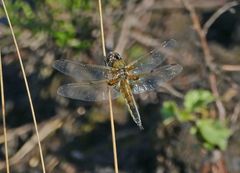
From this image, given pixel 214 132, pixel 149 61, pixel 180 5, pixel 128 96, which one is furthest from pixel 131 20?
pixel 128 96

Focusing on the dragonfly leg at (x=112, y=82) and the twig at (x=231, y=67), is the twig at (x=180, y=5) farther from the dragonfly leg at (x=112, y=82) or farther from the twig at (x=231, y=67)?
the dragonfly leg at (x=112, y=82)

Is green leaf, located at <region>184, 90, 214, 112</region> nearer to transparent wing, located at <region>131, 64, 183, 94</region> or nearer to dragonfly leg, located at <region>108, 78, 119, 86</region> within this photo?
transparent wing, located at <region>131, 64, 183, 94</region>

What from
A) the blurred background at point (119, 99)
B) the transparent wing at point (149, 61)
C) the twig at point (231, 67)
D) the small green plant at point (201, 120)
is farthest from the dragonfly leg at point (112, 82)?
the twig at point (231, 67)

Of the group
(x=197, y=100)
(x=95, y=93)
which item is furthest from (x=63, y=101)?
(x=95, y=93)

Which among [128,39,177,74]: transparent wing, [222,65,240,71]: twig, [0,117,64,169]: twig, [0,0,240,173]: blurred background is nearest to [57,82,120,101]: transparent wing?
[128,39,177,74]: transparent wing

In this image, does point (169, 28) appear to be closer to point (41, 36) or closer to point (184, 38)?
point (184, 38)

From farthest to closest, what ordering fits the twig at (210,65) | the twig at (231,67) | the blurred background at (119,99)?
the twig at (231,67), the blurred background at (119,99), the twig at (210,65)

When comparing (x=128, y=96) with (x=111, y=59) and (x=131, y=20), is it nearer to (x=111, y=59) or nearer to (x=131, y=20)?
(x=111, y=59)
